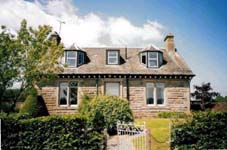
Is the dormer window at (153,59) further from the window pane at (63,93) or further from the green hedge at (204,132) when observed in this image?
the green hedge at (204,132)

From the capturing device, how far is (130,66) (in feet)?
95.1

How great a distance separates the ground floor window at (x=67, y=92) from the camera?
2811 centimetres

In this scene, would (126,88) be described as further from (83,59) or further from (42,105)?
(42,105)

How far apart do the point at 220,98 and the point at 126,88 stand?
18.8 metres

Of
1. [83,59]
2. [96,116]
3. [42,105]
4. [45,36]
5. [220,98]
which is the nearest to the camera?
[96,116]

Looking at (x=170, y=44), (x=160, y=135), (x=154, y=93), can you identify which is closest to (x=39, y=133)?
(x=160, y=135)

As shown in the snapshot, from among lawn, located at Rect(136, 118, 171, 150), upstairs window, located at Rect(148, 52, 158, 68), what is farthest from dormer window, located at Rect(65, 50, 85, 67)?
lawn, located at Rect(136, 118, 171, 150)

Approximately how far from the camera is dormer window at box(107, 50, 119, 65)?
2920 cm

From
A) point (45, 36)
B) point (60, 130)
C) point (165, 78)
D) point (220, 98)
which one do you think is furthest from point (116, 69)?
point (220, 98)

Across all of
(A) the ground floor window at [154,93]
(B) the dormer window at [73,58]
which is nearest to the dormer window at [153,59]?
(A) the ground floor window at [154,93]

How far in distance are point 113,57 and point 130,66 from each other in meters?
1.94

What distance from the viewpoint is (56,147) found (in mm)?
13039

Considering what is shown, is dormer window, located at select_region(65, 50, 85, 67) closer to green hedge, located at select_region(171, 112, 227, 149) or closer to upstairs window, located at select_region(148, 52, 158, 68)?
Result: upstairs window, located at select_region(148, 52, 158, 68)

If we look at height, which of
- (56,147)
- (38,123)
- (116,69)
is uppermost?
(116,69)
